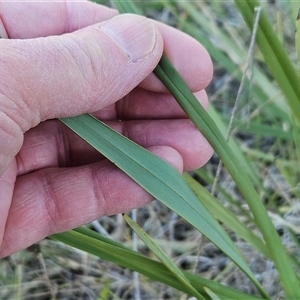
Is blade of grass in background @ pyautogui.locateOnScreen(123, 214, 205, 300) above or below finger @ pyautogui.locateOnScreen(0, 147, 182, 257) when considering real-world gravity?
above

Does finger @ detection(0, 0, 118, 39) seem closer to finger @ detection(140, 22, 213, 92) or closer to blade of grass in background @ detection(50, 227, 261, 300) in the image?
finger @ detection(140, 22, 213, 92)

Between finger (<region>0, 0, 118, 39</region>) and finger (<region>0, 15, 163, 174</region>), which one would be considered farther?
finger (<region>0, 0, 118, 39</region>)

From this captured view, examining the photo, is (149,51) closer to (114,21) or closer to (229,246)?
(114,21)

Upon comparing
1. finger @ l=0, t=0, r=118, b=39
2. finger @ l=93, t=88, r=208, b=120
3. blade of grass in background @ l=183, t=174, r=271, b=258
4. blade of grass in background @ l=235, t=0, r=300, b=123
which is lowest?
blade of grass in background @ l=183, t=174, r=271, b=258

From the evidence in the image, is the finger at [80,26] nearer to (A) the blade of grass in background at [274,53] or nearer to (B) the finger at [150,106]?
(B) the finger at [150,106]

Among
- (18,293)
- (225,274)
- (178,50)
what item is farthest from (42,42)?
(225,274)

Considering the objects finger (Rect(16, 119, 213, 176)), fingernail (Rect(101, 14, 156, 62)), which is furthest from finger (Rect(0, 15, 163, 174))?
finger (Rect(16, 119, 213, 176))

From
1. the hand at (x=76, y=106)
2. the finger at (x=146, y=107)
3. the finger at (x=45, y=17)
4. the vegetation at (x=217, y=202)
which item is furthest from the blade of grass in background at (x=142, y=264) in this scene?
the finger at (x=45, y=17)

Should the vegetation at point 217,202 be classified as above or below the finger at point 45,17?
below
